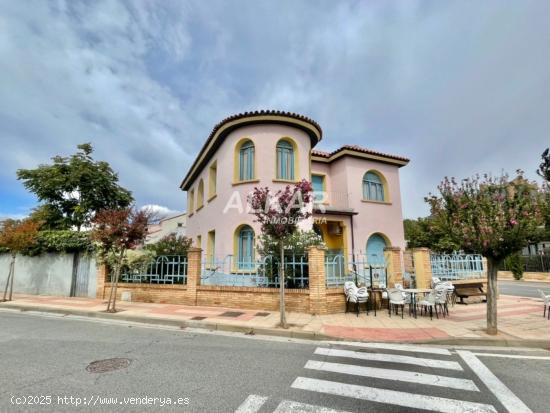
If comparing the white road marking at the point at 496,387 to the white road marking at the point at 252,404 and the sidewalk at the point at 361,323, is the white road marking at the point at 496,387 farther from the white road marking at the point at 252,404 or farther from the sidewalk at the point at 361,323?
the white road marking at the point at 252,404

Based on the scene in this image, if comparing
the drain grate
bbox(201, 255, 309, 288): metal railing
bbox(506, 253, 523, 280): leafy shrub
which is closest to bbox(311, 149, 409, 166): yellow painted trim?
bbox(201, 255, 309, 288): metal railing

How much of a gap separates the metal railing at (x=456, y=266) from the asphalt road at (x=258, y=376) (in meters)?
7.44

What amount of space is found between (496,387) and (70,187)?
24.4 metres

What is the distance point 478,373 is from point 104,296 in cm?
1332

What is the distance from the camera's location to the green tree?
790 inches

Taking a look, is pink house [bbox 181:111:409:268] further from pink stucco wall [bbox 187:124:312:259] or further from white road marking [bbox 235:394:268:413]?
white road marking [bbox 235:394:268:413]

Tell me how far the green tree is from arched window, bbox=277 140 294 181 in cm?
1336

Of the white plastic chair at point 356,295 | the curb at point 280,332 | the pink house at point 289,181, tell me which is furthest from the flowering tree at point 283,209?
the pink house at point 289,181

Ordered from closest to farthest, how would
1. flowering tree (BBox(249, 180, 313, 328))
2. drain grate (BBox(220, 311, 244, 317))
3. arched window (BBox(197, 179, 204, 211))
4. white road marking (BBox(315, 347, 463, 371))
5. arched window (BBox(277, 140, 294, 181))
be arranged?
white road marking (BBox(315, 347, 463, 371)) < flowering tree (BBox(249, 180, 313, 328)) < drain grate (BBox(220, 311, 244, 317)) < arched window (BBox(277, 140, 294, 181)) < arched window (BBox(197, 179, 204, 211))

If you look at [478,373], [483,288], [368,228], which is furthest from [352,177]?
[478,373]

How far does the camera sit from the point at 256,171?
13.2m

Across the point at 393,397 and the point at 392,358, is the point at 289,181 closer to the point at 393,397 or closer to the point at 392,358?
the point at 392,358

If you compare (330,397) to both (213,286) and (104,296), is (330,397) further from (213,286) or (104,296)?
(104,296)

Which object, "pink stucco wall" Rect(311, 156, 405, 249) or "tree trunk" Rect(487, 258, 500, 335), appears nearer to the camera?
"tree trunk" Rect(487, 258, 500, 335)
